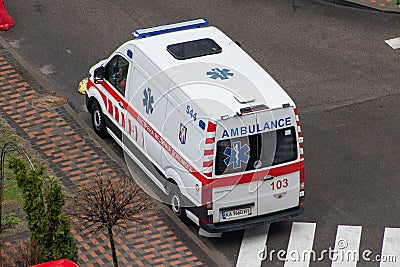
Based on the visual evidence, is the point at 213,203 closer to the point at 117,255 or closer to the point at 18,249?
the point at 117,255

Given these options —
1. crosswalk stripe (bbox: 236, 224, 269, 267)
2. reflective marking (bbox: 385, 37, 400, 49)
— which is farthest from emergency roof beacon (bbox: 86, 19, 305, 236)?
reflective marking (bbox: 385, 37, 400, 49)

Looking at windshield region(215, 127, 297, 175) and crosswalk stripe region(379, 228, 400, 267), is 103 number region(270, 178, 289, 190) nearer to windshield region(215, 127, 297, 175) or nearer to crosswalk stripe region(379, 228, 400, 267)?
windshield region(215, 127, 297, 175)

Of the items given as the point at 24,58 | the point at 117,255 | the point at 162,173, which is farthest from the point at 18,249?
the point at 24,58

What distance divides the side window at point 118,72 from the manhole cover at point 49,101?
2129 mm

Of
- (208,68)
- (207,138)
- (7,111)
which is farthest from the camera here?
(7,111)

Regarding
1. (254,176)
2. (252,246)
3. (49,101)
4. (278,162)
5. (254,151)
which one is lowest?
(252,246)

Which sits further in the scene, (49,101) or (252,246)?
(49,101)

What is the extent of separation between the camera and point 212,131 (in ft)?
59.3

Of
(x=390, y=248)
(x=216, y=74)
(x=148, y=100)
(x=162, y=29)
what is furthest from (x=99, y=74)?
(x=390, y=248)

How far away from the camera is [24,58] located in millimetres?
24609

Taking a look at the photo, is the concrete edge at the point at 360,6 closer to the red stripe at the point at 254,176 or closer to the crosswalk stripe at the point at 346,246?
the crosswalk stripe at the point at 346,246

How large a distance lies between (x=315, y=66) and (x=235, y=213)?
259 inches

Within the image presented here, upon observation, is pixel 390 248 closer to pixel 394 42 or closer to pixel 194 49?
pixel 194 49

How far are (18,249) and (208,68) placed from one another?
4324 millimetres
